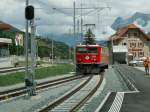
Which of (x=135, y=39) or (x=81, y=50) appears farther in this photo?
(x=135, y=39)

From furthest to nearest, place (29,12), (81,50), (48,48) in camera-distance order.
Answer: (48,48) → (81,50) → (29,12)

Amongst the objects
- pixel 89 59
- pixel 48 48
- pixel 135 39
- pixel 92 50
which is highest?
pixel 135 39

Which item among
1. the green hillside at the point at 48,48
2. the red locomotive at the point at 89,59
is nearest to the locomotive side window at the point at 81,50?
the red locomotive at the point at 89,59

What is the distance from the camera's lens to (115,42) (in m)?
172

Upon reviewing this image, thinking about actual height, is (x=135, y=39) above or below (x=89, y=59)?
above

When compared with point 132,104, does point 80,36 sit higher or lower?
higher

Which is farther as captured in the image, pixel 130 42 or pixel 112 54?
pixel 130 42

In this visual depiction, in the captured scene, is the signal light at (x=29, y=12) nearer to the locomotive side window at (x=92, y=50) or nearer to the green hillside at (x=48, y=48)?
the locomotive side window at (x=92, y=50)

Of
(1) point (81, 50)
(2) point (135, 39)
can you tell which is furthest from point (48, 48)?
(1) point (81, 50)

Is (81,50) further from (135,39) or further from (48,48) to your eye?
(135,39)

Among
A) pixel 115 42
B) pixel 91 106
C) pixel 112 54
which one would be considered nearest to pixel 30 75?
pixel 91 106

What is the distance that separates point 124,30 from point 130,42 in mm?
4528

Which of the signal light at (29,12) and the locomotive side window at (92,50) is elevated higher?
the signal light at (29,12)

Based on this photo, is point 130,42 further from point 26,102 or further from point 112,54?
point 26,102
